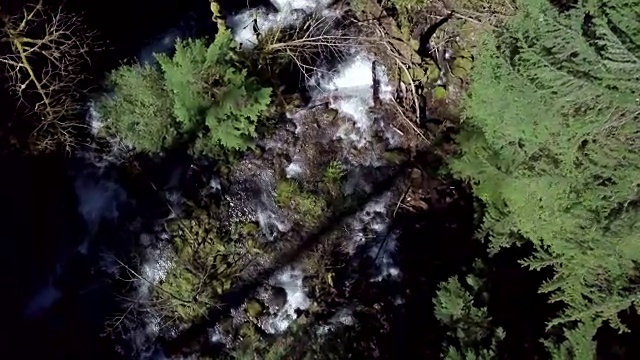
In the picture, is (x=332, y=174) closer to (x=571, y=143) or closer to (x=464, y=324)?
(x=464, y=324)

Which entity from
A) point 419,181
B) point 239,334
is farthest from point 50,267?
point 419,181

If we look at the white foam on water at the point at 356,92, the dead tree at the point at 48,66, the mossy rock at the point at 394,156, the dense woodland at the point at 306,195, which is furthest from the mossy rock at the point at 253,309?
the dead tree at the point at 48,66

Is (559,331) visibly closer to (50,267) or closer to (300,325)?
(300,325)

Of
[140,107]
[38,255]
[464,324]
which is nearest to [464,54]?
[464,324]

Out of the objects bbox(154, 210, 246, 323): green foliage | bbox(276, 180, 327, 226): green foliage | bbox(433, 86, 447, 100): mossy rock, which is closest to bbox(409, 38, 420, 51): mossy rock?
bbox(433, 86, 447, 100): mossy rock

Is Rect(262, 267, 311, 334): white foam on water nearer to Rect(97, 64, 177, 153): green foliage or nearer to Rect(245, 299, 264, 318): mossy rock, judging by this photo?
Rect(245, 299, 264, 318): mossy rock

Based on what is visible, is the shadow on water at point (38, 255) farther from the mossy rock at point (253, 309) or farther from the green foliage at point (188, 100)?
the mossy rock at point (253, 309)
